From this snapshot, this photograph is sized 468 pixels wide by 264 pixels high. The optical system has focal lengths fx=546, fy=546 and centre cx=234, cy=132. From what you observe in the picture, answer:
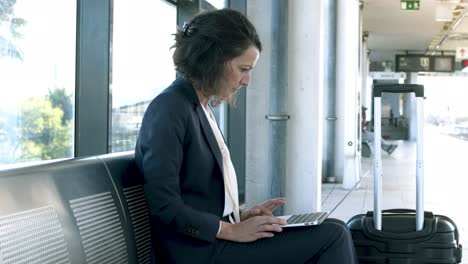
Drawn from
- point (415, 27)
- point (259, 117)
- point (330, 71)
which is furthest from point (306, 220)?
point (415, 27)

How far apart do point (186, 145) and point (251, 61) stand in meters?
0.36

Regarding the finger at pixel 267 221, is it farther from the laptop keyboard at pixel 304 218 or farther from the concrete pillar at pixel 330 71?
the concrete pillar at pixel 330 71

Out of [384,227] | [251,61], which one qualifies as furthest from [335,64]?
[251,61]

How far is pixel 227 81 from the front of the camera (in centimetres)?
175

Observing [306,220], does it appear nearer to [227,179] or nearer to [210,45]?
[227,179]

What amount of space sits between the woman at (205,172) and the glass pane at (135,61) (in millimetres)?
1164

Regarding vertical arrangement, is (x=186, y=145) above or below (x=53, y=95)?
below

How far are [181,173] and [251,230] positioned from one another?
0.27 metres

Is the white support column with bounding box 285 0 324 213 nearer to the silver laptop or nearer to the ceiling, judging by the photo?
the silver laptop

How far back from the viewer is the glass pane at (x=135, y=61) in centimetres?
312

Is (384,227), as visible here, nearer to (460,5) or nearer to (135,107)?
(135,107)

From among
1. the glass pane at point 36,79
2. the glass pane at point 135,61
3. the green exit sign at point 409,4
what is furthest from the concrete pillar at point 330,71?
the glass pane at point 36,79

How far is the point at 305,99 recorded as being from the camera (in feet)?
12.7

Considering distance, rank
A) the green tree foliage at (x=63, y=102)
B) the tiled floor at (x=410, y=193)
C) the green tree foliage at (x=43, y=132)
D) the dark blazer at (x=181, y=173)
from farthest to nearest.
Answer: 1. the tiled floor at (x=410, y=193)
2. the green tree foliage at (x=63, y=102)
3. the green tree foliage at (x=43, y=132)
4. the dark blazer at (x=181, y=173)
